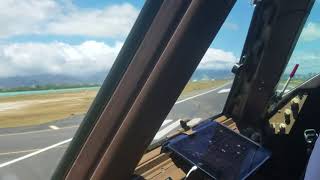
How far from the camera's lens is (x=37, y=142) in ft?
8.19

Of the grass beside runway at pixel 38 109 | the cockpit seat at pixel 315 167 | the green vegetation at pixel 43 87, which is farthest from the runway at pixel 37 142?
the cockpit seat at pixel 315 167

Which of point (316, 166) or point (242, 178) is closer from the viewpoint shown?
point (316, 166)

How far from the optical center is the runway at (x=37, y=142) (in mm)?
2137

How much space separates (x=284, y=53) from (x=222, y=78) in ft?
2.33

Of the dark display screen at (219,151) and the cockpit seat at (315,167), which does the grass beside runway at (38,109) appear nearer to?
the dark display screen at (219,151)

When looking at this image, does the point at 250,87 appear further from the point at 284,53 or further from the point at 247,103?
the point at 284,53

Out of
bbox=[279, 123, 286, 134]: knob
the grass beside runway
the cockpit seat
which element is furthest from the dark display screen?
the cockpit seat

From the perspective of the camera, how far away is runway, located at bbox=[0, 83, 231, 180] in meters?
2.14

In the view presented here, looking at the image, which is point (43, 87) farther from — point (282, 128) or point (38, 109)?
point (282, 128)

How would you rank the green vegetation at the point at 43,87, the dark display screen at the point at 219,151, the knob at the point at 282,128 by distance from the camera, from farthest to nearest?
1. the knob at the point at 282,128
2. the dark display screen at the point at 219,151
3. the green vegetation at the point at 43,87

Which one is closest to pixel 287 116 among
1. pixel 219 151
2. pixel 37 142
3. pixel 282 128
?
pixel 282 128

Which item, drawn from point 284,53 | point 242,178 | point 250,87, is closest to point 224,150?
point 242,178

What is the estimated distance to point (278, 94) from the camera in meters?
3.41

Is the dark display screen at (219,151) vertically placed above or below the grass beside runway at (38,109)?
above
